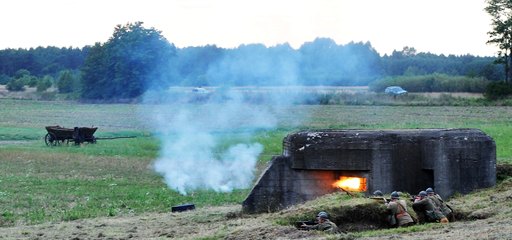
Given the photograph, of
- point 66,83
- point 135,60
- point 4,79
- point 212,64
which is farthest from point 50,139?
point 4,79

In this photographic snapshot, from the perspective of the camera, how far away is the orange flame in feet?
63.1

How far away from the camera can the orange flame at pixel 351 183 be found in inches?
757

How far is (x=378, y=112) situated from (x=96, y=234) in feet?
123

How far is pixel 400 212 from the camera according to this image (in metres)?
16.2

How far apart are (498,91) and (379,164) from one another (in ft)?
144

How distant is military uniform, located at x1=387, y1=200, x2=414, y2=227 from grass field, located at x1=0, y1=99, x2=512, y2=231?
20.3ft

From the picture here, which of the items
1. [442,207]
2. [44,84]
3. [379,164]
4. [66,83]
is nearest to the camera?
[442,207]

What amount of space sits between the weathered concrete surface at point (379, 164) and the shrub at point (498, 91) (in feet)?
139

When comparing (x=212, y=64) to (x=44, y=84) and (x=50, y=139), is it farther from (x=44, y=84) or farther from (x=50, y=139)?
(x=44, y=84)

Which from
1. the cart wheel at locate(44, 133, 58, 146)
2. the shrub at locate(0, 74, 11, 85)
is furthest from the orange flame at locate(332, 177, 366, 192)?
the shrub at locate(0, 74, 11, 85)

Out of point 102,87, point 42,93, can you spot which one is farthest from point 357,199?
point 42,93

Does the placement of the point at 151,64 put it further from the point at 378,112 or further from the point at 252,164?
the point at 378,112

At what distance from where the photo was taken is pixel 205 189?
81.1ft

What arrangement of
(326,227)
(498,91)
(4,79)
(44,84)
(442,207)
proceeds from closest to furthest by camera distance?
(326,227)
(442,207)
(498,91)
(44,84)
(4,79)
